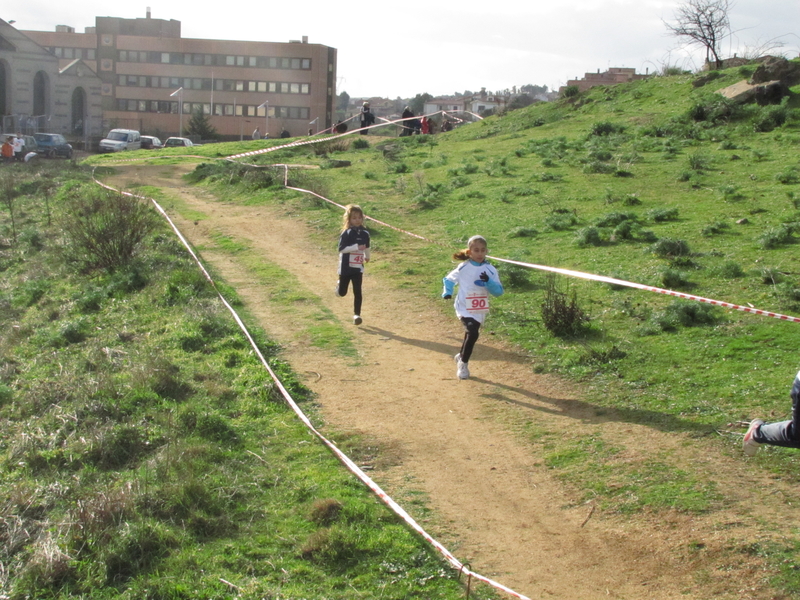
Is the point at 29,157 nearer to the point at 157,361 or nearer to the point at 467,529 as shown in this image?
the point at 157,361

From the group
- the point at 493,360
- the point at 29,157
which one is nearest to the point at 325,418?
the point at 493,360

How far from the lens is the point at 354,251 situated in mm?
9945

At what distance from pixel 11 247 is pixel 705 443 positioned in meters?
15.8

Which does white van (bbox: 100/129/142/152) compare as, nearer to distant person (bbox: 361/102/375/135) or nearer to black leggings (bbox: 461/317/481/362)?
distant person (bbox: 361/102/375/135)

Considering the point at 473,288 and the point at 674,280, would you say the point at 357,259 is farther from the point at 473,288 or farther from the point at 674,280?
the point at 674,280

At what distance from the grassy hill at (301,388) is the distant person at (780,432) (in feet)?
1.64

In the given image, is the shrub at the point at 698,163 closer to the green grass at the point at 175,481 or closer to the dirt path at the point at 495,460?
the dirt path at the point at 495,460

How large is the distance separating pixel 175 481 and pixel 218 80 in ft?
292

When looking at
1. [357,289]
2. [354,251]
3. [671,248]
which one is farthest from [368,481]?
[671,248]

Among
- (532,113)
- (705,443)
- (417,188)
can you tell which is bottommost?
(705,443)

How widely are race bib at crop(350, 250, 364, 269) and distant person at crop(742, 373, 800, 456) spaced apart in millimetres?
5604

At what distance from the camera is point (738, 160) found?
17.2m

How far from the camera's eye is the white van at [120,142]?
47906mm

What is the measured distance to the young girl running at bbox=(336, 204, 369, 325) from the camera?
→ 9.91 meters
